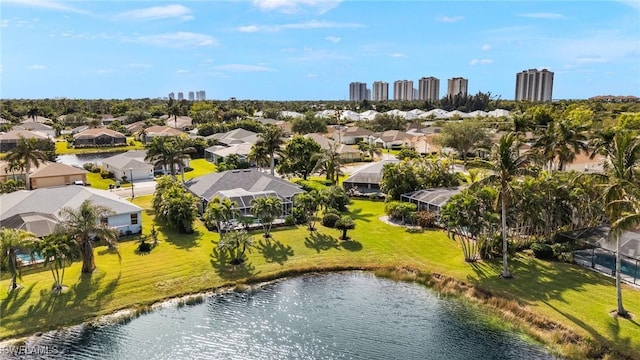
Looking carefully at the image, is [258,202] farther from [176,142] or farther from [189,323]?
[176,142]

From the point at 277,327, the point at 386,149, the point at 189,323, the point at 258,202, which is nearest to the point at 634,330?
the point at 277,327

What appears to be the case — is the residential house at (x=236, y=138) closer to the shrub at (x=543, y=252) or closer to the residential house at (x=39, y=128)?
the residential house at (x=39, y=128)

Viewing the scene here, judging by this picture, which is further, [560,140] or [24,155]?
[24,155]

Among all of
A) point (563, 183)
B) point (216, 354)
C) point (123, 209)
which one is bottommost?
point (216, 354)

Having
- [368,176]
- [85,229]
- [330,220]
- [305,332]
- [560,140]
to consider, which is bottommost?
[305,332]

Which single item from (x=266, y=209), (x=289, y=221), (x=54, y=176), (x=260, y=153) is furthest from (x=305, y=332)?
(x=54, y=176)

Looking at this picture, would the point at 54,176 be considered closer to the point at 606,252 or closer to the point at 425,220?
the point at 425,220
